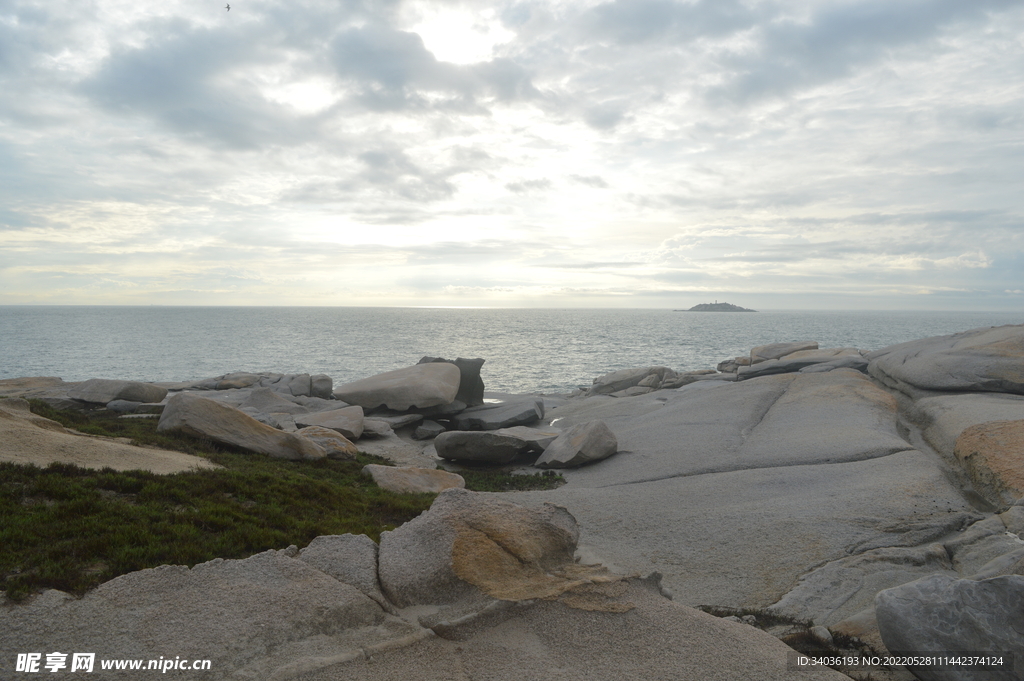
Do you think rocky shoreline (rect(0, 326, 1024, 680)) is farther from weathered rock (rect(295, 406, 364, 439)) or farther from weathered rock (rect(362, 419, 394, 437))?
weathered rock (rect(362, 419, 394, 437))

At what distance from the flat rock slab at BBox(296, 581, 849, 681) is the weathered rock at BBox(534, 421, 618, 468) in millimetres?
11746

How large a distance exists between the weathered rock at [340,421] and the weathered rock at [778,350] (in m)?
30.6

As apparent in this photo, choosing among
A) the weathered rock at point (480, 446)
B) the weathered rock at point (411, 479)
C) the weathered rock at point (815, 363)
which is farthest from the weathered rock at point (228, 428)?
the weathered rock at point (815, 363)

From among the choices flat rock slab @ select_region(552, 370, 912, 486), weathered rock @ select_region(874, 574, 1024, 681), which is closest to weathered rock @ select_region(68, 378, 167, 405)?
flat rock slab @ select_region(552, 370, 912, 486)

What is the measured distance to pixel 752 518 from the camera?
39.2 ft

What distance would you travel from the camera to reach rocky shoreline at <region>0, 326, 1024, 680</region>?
6.21 meters

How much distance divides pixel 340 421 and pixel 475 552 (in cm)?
1673

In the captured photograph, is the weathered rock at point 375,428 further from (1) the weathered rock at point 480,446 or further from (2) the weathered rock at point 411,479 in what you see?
(2) the weathered rock at point 411,479

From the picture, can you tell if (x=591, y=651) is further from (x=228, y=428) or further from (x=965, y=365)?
(x=965, y=365)

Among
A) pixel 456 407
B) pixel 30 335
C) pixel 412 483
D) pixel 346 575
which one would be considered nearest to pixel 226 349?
pixel 30 335

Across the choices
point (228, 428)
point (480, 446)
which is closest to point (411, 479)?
point (480, 446)

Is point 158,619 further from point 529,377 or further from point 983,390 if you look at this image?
point 529,377

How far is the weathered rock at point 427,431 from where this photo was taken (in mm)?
26000

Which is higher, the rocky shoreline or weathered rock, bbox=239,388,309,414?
the rocky shoreline
